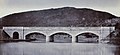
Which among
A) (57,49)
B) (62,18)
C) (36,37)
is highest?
(62,18)

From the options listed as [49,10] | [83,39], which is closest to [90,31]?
[83,39]

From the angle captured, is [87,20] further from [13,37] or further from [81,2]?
[13,37]

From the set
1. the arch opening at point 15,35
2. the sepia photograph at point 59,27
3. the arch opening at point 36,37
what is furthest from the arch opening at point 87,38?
the arch opening at point 15,35

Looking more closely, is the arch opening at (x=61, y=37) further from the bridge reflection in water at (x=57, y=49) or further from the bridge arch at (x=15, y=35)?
the bridge arch at (x=15, y=35)

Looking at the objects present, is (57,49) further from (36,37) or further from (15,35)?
(15,35)

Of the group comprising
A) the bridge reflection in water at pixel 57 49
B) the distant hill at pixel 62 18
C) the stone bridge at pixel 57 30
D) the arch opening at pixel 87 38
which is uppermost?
the distant hill at pixel 62 18

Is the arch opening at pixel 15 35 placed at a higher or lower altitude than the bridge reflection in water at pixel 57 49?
higher

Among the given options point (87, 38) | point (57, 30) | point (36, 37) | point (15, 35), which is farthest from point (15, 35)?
point (87, 38)
